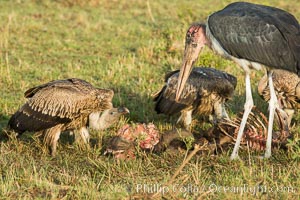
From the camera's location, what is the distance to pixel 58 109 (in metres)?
6.85

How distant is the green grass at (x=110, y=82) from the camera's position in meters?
5.45

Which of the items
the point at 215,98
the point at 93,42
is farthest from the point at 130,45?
the point at 215,98

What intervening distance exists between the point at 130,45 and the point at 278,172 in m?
6.52

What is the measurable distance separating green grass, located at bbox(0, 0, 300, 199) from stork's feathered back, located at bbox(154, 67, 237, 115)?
0.27 meters

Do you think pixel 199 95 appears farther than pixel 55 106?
Yes

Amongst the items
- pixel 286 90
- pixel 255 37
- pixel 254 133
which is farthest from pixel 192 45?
pixel 286 90

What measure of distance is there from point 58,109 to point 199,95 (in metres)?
1.81

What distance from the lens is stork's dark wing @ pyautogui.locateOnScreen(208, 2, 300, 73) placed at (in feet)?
19.9

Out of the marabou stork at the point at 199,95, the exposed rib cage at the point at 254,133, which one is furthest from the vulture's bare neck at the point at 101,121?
the exposed rib cage at the point at 254,133

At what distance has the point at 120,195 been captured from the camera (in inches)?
199

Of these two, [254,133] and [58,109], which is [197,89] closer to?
[254,133]

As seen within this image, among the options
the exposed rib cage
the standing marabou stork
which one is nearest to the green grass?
the exposed rib cage

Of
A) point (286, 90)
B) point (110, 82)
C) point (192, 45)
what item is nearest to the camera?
point (192, 45)

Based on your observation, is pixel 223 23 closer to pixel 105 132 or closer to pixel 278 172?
pixel 278 172
